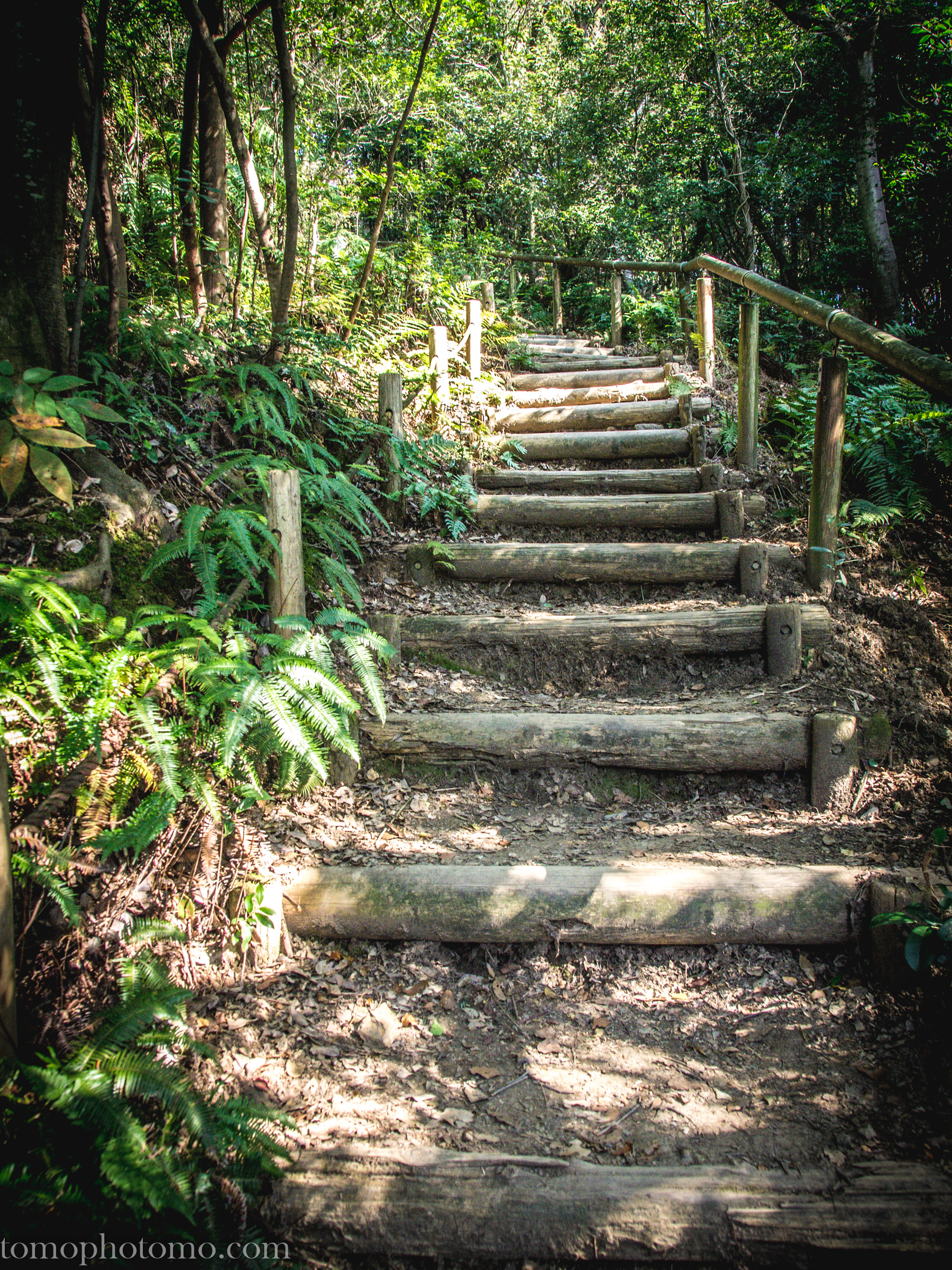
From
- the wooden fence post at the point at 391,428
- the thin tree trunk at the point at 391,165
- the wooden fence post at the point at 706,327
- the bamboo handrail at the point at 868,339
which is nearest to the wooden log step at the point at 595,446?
the bamboo handrail at the point at 868,339

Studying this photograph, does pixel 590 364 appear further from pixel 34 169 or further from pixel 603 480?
pixel 34 169

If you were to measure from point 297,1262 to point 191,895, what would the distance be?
0.96m

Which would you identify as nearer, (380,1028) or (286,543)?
(380,1028)

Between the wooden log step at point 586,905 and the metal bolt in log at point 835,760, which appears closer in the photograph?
the wooden log step at point 586,905

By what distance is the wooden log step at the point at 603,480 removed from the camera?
4.98 m

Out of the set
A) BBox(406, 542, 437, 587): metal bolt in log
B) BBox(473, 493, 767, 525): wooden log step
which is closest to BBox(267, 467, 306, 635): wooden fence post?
BBox(406, 542, 437, 587): metal bolt in log

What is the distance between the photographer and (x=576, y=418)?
6.18 m

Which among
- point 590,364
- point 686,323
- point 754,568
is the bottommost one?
point 754,568

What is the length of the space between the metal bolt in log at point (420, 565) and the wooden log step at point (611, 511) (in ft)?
2.41

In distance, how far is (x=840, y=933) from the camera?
2.21m

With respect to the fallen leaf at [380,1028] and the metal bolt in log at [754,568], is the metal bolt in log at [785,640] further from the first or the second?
the fallen leaf at [380,1028]

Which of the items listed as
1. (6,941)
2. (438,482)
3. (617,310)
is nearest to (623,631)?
(438,482)

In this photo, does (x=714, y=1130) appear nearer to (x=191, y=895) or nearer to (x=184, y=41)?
(x=191, y=895)

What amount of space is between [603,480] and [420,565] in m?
1.82
